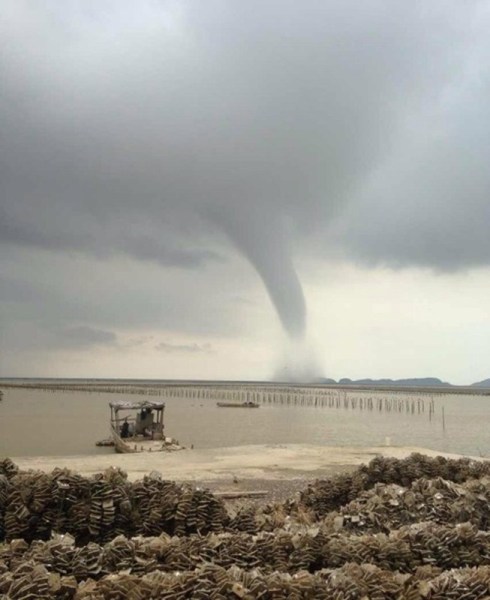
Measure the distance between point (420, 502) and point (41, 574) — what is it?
20.9 feet

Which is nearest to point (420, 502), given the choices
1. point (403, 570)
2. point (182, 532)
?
point (403, 570)

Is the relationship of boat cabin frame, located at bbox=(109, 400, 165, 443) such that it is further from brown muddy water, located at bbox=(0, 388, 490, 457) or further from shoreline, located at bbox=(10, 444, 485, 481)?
shoreline, located at bbox=(10, 444, 485, 481)

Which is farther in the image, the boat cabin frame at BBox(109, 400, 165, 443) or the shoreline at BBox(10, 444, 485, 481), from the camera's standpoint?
the boat cabin frame at BBox(109, 400, 165, 443)

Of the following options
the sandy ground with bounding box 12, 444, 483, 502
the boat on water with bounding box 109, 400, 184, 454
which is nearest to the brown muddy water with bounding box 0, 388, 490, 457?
the boat on water with bounding box 109, 400, 184, 454

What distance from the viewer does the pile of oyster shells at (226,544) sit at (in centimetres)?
511

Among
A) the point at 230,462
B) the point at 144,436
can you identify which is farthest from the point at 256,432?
the point at 230,462

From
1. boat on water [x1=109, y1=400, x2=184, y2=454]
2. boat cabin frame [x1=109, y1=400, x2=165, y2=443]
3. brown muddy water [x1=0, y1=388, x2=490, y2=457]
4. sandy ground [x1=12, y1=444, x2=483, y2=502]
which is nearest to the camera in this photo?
sandy ground [x1=12, y1=444, x2=483, y2=502]

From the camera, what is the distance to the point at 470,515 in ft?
29.8

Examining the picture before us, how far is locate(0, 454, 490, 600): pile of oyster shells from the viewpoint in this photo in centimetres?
511

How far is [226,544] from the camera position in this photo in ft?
21.3

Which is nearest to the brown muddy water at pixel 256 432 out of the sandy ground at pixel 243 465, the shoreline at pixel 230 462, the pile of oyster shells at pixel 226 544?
the shoreline at pixel 230 462

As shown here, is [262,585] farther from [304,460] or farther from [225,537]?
[304,460]

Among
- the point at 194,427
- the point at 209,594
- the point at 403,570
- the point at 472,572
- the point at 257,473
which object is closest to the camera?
the point at 209,594

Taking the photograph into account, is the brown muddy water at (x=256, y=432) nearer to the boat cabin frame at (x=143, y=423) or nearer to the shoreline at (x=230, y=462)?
the boat cabin frame at (x=143, y=423)
